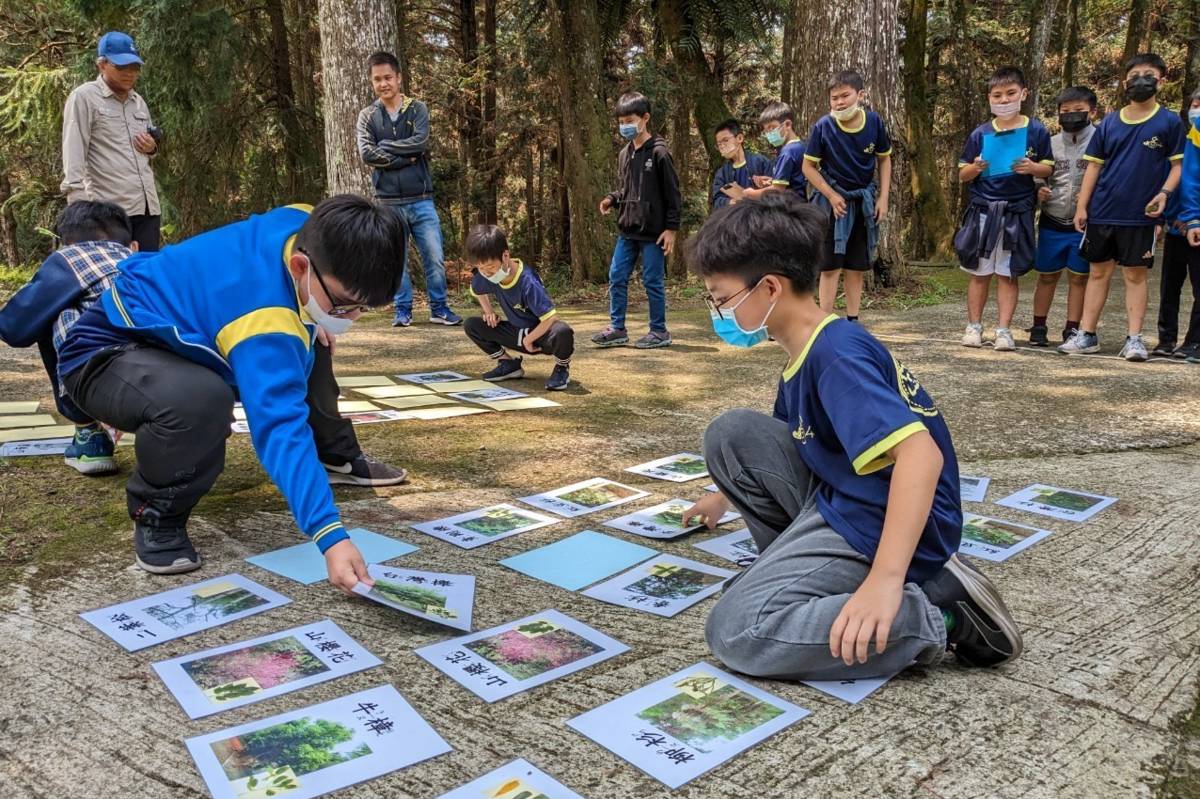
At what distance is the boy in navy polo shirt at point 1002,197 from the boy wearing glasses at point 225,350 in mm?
4432

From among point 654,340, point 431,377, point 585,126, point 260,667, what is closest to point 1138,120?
point 654,340

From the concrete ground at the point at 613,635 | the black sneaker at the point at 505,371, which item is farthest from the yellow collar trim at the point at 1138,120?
the black sneaker at the point at 505,371

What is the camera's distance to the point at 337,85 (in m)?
7.26

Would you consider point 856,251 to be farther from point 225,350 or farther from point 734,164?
point 225,350

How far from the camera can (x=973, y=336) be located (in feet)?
18.9

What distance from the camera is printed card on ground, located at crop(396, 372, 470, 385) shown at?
4.89m

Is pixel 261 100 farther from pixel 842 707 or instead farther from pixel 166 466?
pixel 842 707

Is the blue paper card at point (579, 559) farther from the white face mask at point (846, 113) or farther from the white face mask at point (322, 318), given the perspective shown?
the white face mask at point (846, 113)

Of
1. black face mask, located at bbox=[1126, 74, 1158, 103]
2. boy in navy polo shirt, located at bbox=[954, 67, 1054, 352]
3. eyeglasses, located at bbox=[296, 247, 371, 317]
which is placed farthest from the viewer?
boy in navy polo shirt, located at bbox=[954, 67, 1054, 352]

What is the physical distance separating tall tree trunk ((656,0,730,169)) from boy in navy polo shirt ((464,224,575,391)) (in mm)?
7719

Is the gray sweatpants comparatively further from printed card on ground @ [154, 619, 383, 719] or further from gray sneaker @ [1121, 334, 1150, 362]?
gray sneaker @ [1121, 334, 1150, 362]

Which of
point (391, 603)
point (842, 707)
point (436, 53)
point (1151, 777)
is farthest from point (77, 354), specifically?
point (436, 53)

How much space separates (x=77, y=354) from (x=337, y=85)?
18.1ft

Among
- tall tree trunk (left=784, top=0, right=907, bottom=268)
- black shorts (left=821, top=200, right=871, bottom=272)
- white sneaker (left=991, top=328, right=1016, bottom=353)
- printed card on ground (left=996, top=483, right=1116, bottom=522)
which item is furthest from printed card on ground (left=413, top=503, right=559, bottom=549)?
tall tree trunk (left=784, top=0, right=907, bottom=268)
